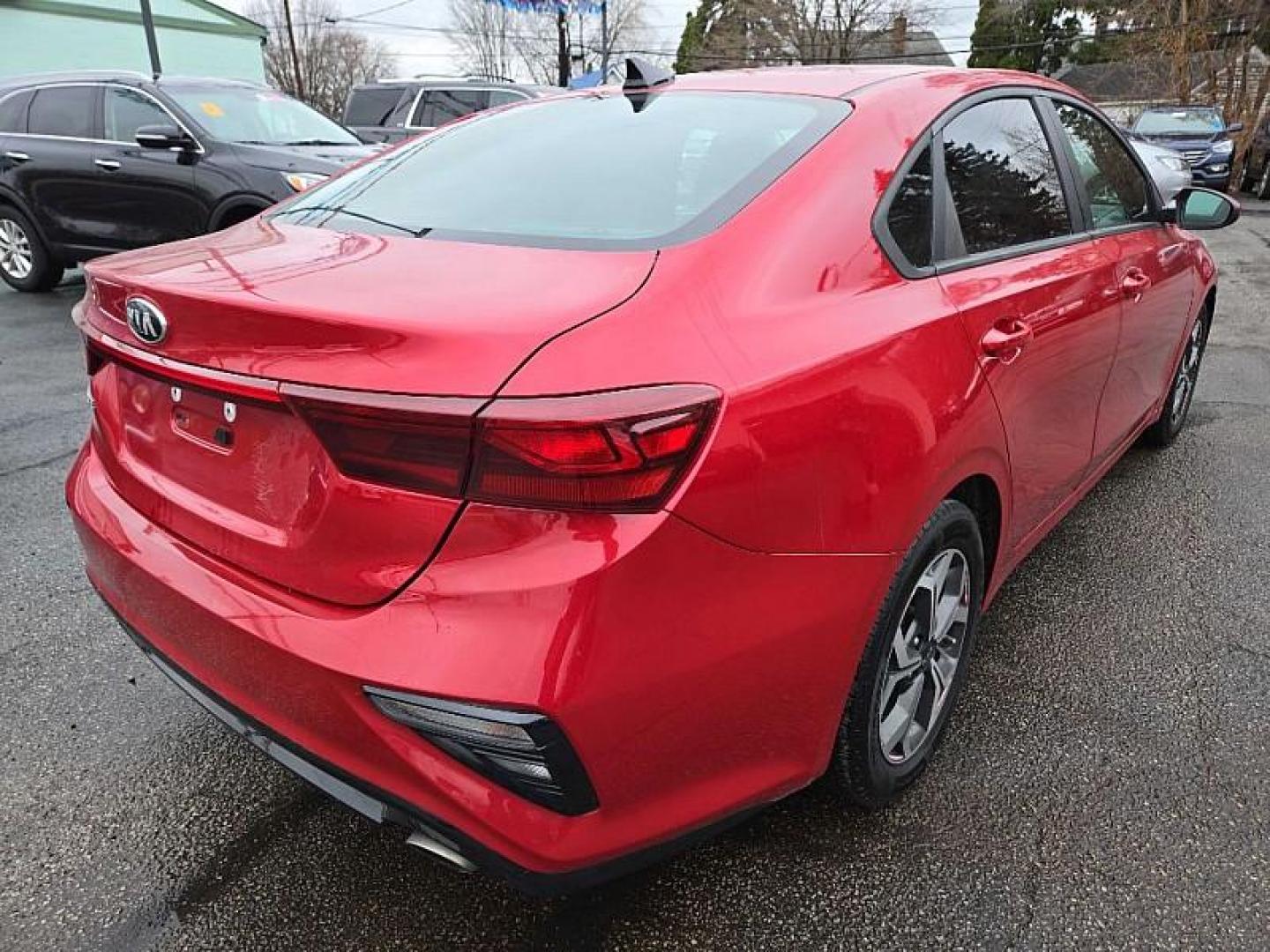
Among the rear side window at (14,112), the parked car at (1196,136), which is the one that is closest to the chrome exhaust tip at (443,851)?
the rear side window at (14,112)

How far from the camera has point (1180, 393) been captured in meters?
4.32

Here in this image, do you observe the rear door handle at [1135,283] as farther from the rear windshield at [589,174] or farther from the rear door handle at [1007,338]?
the rear windshield at [589,174]

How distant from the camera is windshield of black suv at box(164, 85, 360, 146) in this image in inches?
293

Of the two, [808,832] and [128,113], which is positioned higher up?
[128,113]

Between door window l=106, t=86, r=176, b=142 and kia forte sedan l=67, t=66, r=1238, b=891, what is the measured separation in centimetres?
646

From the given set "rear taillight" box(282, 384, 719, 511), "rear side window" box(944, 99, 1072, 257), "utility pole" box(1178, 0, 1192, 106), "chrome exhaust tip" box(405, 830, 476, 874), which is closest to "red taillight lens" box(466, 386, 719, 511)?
"rear taillight" box(282, 384, 719, 511)

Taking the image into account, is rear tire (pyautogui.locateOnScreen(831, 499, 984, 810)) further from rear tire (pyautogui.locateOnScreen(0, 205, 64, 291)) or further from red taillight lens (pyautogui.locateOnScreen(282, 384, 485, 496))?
rear tire (pyautogui.locateOnScreen(0, 205, 64, 291))

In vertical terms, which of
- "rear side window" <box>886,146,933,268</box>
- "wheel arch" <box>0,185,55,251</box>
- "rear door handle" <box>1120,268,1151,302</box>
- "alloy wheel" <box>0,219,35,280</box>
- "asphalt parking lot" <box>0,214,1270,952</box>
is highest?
"rear side window" <box>886,146,933,268</box>

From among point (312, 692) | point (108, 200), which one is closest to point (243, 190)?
point (108, 200)

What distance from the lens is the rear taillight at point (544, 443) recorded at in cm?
133

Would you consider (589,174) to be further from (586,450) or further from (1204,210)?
(1204,210)

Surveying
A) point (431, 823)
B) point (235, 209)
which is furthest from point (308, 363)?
point (235, 209)

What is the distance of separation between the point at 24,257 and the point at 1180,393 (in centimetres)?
899

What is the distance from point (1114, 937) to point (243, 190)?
7.14 m
